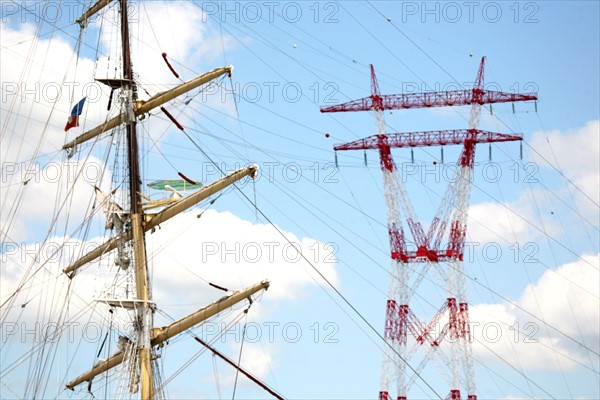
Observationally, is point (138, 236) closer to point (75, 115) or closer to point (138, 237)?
point (138, 237)

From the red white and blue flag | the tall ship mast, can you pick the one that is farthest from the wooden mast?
the red white and blue flag

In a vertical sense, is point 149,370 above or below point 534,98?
below

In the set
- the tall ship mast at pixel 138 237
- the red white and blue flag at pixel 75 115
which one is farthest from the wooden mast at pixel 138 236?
the red white and blue flag at pixel 75 115

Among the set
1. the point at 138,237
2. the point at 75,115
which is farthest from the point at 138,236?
the point at 75,115

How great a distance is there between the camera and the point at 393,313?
4614 inches

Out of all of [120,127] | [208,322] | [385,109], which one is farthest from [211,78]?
[385,109]

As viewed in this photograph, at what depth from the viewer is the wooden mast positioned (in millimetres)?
80750

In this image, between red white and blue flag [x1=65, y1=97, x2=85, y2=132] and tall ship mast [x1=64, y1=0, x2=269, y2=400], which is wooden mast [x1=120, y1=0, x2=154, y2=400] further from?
red white and blue flag [x1=65, y1=97, x2=85, y2=132]

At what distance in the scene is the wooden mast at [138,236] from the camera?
265ft

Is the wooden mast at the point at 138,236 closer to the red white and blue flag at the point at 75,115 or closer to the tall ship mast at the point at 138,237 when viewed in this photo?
the tall ship mast at the point at 138,237

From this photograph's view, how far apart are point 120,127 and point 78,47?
482 cm

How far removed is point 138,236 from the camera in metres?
82.8

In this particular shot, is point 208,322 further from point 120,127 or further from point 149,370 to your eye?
point 120,127

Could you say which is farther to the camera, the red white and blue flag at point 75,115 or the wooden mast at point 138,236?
the red white and blue flag at point 75,115
